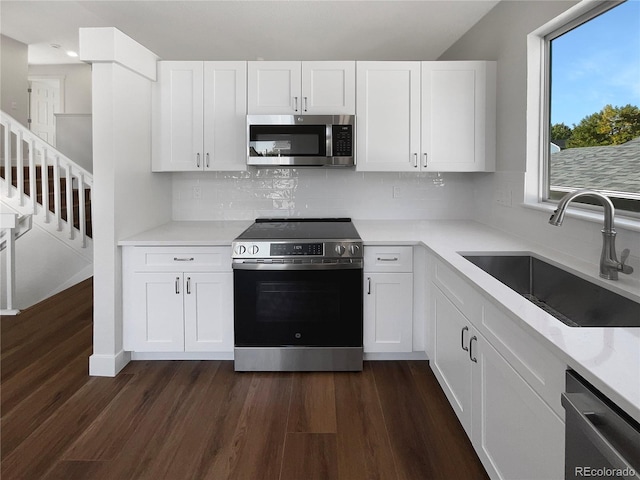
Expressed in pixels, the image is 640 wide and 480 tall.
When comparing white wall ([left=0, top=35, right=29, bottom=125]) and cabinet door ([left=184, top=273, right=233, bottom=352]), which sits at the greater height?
white wall ([left=0, top=35, right=29, bottom=125])

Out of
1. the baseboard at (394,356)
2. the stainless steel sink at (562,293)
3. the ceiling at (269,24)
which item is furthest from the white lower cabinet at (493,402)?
the ceiling at (269,24)

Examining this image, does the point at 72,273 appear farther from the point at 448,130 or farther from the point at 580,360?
the point at 580,360

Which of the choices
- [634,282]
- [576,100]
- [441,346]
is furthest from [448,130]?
[634,282]

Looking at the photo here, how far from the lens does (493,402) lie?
1.74m

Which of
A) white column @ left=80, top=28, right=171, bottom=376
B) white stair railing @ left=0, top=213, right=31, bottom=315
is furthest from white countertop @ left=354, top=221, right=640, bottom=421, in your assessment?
white stair railing @ left=0, top=213, right=31, bottom=315

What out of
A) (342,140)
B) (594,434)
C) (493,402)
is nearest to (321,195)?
(342,140)

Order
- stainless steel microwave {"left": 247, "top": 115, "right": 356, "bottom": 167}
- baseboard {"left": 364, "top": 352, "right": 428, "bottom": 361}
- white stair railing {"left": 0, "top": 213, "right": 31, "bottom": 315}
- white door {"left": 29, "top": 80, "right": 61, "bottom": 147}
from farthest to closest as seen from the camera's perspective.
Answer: white door {"left": 29, "top": 80, "right": 61, "bottom": 147} < white stair railing {"left": 0, "top": 213, "right": 31, "bottom": 315} < stainless steel microwave {"left": 247, "top": 115, "right": 356, "bottom": 167} < baseboard {"left": 364, "top": 352, "right": 428, "bottom": 361}

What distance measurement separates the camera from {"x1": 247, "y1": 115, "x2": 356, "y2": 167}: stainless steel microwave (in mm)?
3363

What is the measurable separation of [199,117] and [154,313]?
1443 mm

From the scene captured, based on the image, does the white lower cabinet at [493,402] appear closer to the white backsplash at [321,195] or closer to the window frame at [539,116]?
the window frame at [539,116]

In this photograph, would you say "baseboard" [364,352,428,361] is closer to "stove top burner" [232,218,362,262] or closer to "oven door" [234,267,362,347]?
→ "oven door" [234,267,362,347]

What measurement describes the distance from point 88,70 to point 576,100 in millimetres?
7801

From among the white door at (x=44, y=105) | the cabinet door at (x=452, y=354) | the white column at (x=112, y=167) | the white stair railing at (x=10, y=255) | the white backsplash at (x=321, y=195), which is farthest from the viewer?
the white door at (x=44, y=105)

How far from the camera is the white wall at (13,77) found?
605 centimetres
